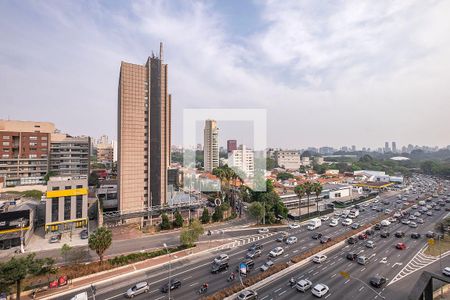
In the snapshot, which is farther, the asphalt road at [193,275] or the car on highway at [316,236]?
the car on highway at [316,236]

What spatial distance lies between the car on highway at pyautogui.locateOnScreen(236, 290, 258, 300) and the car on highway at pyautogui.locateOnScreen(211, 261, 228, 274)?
7475mm

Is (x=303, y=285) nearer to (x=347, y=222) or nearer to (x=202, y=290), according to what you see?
(x=202, y=290)

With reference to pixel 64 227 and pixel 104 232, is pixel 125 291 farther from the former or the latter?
pixel 64 227

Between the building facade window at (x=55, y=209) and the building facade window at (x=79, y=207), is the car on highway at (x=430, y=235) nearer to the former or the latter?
the building facade window at (x=79, y=207)

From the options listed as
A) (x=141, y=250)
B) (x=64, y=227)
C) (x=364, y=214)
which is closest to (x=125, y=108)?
(x=64, y=227)

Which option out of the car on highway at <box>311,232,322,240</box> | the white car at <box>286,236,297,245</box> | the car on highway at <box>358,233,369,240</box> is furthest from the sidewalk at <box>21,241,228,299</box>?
the car on highway at <box>358,233,369,240</box>

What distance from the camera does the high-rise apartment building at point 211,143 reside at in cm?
15346

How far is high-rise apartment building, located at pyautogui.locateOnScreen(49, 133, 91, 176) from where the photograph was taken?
90.5 metres

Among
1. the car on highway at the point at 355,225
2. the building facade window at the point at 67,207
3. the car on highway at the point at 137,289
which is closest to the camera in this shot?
the car on highway at the point at 137,289

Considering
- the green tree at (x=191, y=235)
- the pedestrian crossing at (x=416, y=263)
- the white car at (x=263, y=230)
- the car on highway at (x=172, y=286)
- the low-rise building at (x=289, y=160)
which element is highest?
the low-rise building at (x=289, y=160)

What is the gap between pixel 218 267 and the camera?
34.6 m

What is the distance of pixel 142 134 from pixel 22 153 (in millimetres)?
56591

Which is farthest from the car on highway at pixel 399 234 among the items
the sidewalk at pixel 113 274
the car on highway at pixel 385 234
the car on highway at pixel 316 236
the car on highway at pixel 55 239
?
the car on highway at pixel 55 239

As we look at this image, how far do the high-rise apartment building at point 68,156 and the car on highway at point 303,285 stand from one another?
93.3 metres
